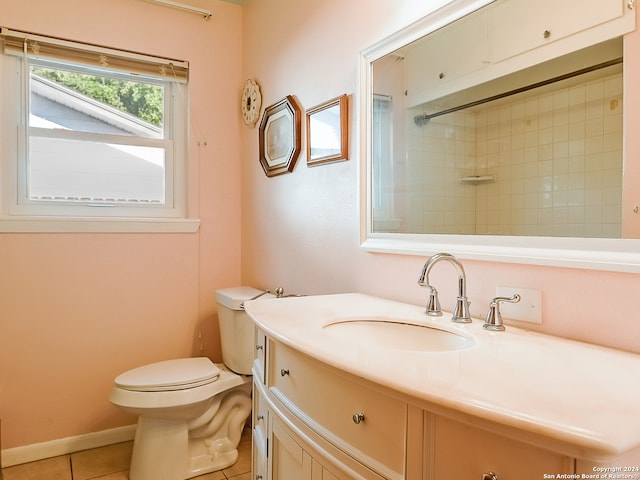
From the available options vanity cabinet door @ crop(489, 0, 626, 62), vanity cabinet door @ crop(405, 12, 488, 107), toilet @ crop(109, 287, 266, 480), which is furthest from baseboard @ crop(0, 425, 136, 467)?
vanity cabinet door @ crop(489, 0, 626, 62)

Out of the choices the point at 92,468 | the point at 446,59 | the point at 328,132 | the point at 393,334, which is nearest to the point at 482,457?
the point at 393,334

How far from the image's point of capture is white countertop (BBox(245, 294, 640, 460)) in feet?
1.74

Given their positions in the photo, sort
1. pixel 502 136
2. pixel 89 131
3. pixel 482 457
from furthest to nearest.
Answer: pixel 89 131 < pixel 502 136 < pixel 482 457

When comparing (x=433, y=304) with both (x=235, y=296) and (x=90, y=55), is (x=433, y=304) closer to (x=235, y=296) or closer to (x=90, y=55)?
(x=235, y=296)

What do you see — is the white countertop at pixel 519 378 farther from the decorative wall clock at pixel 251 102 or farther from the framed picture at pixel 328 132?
the decorative wall clock at pixel 251 102

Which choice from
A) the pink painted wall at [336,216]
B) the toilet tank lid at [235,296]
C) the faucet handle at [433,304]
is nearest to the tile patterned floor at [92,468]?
the toilet tank lid at [235,296]

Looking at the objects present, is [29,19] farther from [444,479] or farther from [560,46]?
[444,479]

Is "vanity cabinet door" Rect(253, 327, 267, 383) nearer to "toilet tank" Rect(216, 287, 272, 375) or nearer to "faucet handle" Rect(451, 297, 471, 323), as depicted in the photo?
"faucet handle" Rect(451, 297, 471, 323)

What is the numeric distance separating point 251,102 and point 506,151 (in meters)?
Result: 1.71

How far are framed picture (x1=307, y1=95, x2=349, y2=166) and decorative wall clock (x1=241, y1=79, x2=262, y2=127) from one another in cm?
60

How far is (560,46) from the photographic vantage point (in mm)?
1025

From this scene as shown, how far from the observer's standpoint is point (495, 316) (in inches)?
41.9

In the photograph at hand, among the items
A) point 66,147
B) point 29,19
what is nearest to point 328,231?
point 66,147

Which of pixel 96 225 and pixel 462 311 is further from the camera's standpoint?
pixel 96 225
